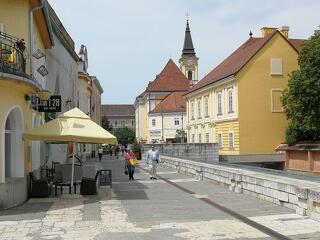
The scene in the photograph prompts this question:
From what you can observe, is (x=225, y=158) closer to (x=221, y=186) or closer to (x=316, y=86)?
(x=316, y=86)

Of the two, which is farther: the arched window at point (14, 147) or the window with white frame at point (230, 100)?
the window with white frame at point (230, 100)

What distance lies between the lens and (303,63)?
150 feet

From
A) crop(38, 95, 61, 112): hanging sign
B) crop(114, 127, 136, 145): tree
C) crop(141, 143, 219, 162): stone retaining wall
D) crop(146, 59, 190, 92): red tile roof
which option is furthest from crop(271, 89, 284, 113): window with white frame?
crop(114, 127, 136, 145): tree

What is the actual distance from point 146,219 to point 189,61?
395 feet

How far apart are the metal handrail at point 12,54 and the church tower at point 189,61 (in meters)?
115

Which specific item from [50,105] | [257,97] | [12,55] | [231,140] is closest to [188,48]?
[231,140]

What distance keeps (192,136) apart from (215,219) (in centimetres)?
5729

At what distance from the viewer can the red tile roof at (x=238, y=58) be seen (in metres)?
52.4

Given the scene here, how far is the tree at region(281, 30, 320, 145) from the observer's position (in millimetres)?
44250

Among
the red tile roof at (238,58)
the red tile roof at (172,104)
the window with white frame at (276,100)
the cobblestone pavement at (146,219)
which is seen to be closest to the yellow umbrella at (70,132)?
the cobblestone pavement at (146,219)

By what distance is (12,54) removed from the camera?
1478 centimetres

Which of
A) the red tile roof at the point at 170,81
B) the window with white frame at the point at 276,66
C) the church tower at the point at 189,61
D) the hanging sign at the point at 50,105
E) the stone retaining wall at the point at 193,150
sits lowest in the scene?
the stone retaining wall at the point at 193,150

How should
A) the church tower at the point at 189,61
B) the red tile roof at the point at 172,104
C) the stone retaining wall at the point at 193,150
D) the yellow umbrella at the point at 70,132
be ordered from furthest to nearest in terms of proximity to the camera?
the church tower at the point at 189,61, the red tile roof at the point at 172,104, the stone retaining wall at the point at 193,150, the yellow umbrella at the point at 70,132

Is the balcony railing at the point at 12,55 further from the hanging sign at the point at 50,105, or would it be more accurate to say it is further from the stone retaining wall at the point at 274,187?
the stone retaining wall at the point at 274,187
